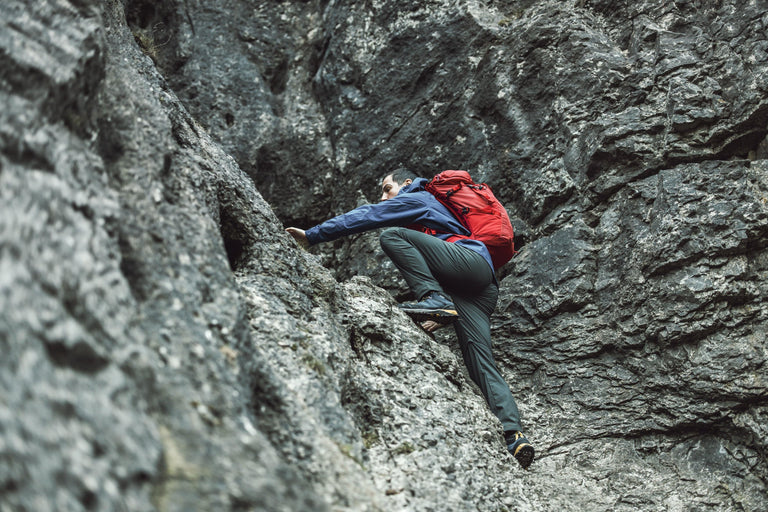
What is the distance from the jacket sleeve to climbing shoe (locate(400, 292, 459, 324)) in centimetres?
92

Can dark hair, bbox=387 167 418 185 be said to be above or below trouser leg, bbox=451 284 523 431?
above

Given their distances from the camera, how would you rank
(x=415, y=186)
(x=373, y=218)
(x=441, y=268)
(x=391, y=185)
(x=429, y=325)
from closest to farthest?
(x=429, y=325), (x=441, y=268), (x=373, y=218), (x=415, y=186), (x=391, y=185)

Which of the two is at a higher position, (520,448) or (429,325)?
(429,325)

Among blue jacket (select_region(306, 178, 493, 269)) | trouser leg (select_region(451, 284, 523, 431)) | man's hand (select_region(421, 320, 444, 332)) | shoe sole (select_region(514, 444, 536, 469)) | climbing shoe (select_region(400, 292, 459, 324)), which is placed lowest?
shoe sole (select_region(514, 444, 536, 469))

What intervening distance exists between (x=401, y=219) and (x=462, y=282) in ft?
2.99

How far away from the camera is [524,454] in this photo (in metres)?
5.79

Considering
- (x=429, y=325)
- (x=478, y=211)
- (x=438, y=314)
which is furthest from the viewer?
(x=478, y=211)

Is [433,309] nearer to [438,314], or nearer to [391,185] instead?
[438,314]

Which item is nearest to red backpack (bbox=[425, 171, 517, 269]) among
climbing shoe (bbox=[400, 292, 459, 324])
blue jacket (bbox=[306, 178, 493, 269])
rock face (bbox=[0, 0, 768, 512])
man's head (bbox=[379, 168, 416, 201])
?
blue jacket (bbox=[306, 178, 493, 269])

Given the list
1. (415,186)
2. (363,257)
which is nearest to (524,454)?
(415,186)

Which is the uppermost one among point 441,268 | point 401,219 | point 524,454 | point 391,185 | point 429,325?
point 391,185

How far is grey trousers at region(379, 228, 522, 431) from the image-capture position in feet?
21.2

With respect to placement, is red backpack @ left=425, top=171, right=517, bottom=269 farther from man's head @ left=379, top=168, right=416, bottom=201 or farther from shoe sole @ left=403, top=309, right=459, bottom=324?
shoe sole @ left=403, top=309, right=459, bottom=324

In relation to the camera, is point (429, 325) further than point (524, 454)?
Yes
